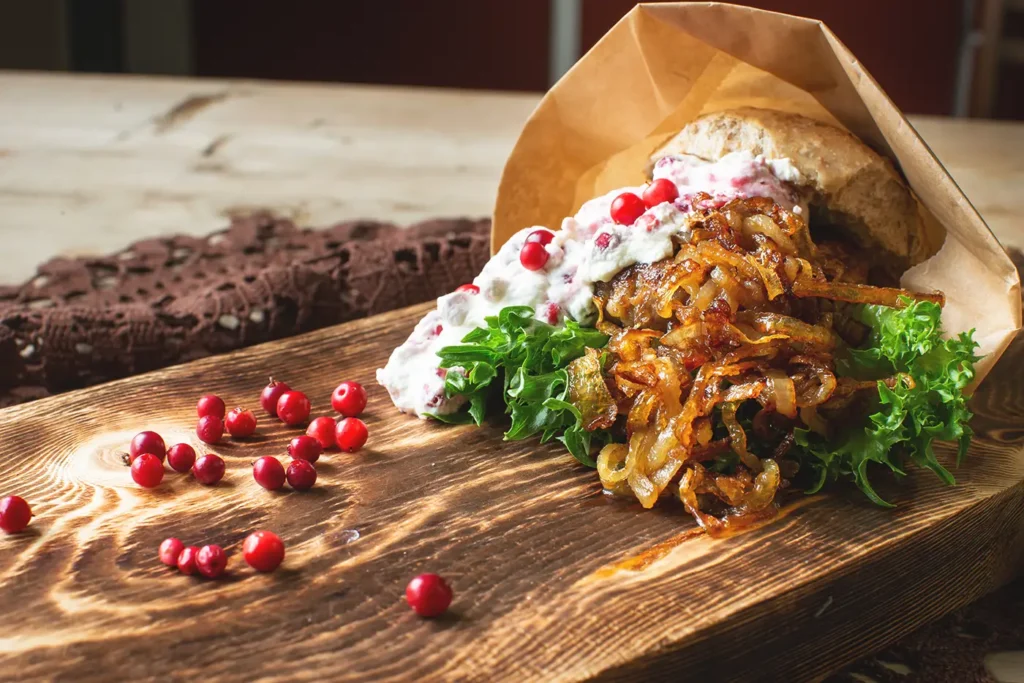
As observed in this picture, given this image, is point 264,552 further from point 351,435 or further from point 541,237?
point 541,237

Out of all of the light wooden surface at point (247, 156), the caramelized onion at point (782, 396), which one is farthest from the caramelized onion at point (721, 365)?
the light wooden surface at point (247, 156)

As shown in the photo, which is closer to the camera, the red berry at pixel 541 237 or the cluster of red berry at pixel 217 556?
→ the cluster of red berry at pixel 217 556

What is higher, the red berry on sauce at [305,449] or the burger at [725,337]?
the burger at [725,337]

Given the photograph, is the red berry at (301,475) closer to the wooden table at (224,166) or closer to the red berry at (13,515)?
the wooden table at (224,166)

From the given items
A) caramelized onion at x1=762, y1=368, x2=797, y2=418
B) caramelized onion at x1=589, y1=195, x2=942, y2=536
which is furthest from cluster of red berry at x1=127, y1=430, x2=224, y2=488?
caramelized onion at x1=762, y1=368, x2=797, y2=418

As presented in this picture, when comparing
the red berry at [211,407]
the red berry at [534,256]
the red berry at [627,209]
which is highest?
the red berry at [627,209]

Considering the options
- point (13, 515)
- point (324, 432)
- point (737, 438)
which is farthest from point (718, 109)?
point (13, 515)
